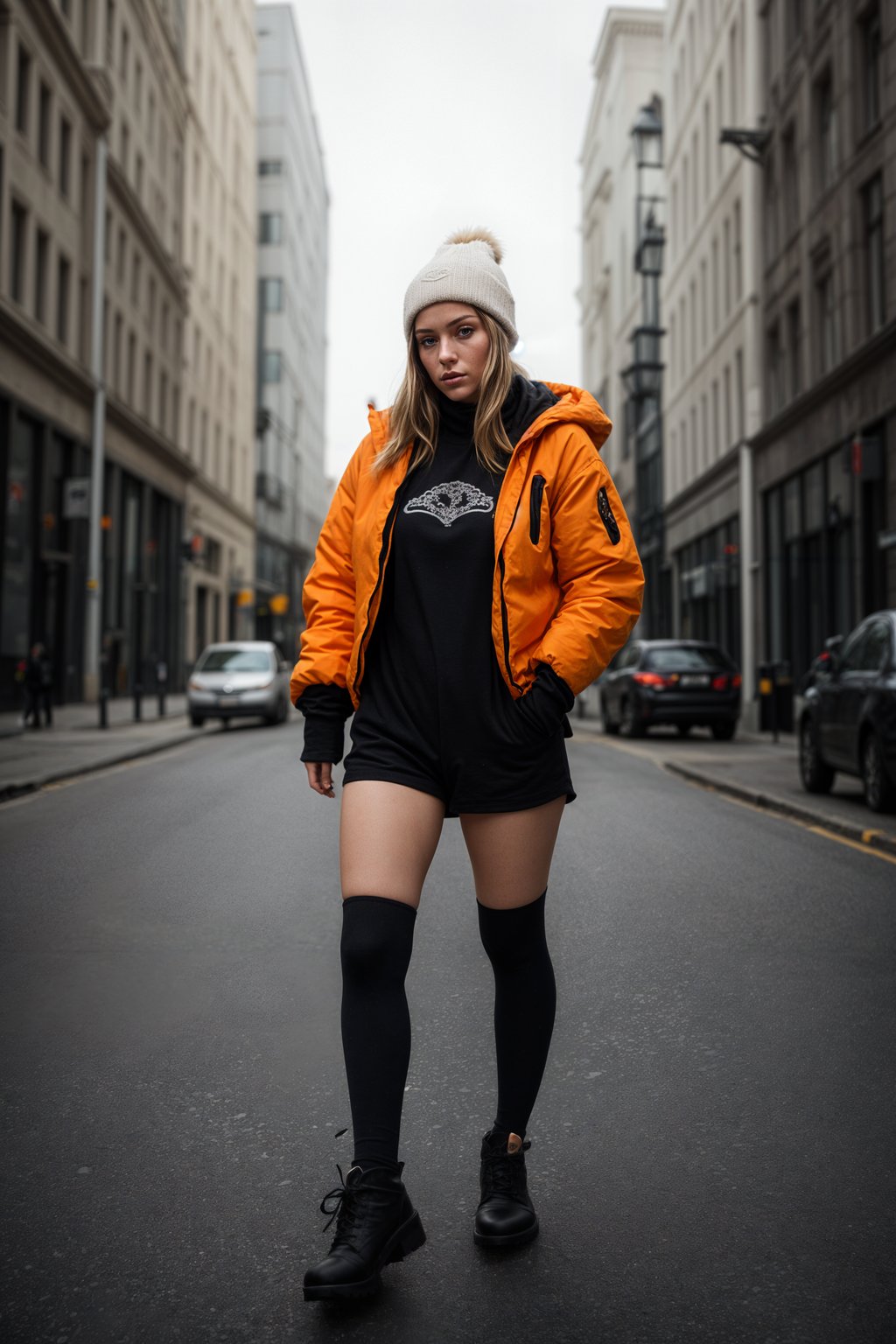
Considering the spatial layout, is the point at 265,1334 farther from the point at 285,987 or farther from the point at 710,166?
the point at 710,166

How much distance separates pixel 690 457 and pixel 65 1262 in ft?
134

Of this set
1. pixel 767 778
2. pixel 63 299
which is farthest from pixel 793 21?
pixel 767 778

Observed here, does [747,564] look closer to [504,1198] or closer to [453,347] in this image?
Answer: [453,347]

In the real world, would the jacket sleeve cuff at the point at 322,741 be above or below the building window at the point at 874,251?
below

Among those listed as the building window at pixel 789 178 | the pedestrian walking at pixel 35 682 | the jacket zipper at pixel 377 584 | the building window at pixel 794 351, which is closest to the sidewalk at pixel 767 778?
the jacket zipper at pixel 377 584

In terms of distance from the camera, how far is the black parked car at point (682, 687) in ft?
70.2

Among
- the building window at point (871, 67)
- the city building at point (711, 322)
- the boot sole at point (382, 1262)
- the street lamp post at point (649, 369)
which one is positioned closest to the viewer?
the boot sole at point (382, 1262)

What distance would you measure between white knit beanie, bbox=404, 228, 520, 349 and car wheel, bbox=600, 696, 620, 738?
20.6 metres

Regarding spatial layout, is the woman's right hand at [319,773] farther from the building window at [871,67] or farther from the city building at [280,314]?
the city building at [280,314]

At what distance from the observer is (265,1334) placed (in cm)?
251

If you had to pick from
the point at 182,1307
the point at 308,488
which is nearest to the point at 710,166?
the point at 182,1307

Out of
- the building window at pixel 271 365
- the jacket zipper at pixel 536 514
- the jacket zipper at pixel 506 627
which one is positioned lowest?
the jacket zipper at pixel 506 627

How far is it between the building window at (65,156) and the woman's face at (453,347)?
31885 mm

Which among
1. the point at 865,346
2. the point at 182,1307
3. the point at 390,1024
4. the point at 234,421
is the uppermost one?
the point at 234,421
